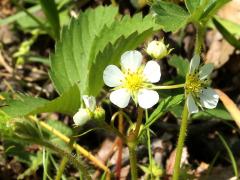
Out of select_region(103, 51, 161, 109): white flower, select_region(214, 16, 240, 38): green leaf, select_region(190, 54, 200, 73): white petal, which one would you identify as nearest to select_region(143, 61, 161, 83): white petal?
select_region(103, 51, 161, 109): white flower

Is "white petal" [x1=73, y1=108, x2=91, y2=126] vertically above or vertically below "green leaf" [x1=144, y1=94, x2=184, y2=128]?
above

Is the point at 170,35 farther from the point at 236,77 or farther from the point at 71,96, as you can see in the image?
the point at 71,96

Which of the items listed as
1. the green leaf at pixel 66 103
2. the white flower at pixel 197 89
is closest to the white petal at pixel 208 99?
the white flower at pixel 197 89

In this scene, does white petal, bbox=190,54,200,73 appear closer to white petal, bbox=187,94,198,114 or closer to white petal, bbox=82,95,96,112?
white petal, bbox=187,94,198,114

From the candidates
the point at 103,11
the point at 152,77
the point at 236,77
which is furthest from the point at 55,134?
the point at 236,77

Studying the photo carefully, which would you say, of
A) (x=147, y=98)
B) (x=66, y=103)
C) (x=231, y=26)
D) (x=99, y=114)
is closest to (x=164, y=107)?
(x=147, y=98)

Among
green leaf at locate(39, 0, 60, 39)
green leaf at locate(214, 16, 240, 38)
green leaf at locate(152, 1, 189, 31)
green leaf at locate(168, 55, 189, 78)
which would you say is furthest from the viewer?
green leaf at locate(214, 16, 240, 38)
